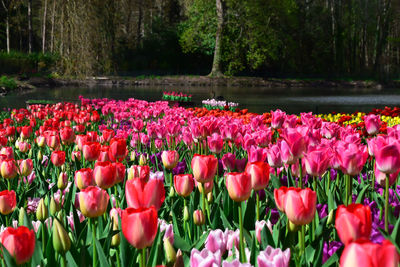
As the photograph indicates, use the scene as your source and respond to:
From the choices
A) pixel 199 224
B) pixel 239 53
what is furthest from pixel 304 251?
pixel 239 53

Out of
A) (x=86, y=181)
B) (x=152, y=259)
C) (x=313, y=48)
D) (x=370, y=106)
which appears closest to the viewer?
(x=152, y=259)

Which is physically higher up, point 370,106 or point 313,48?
point 313,48

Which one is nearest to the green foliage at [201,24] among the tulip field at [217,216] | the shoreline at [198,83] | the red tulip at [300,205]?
the shoreline at [198,83]

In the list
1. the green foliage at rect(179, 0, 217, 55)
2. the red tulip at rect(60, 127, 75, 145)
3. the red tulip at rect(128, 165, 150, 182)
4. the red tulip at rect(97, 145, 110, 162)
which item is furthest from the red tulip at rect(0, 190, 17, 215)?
the green foliage at rect(179, 0, 217, 55)

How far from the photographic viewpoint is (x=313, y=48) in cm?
3812

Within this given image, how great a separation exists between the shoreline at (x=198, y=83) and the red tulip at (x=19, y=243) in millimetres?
23833

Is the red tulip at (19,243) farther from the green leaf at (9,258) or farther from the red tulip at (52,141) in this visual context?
the red tulip at (52,141)

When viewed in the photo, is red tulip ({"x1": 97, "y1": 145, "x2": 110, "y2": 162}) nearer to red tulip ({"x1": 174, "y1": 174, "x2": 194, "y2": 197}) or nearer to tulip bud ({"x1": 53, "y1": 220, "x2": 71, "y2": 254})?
red tulip ({"x1": 174, "y1": 174, "x2": 194, "y2": 197})

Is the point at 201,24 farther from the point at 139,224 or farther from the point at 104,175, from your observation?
the point at 139,224

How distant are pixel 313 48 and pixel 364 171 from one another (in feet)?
120

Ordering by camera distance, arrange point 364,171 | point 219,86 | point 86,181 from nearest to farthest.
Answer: point 86,181 < point 364,171 < point 219,86

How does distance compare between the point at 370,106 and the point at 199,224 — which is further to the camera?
the point at 370,106

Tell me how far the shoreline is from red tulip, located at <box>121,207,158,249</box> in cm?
2404

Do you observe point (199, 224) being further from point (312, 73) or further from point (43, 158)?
point (312, 73)
